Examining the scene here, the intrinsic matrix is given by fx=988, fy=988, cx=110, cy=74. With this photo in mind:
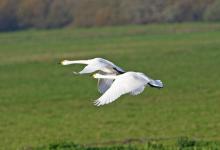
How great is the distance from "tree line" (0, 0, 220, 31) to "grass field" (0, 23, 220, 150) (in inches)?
596

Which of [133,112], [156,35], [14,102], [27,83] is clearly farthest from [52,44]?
[133,112]

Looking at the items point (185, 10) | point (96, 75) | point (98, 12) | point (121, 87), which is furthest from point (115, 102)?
point (98, 12)

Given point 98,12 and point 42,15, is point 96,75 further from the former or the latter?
point 42,15

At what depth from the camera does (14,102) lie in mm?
24625

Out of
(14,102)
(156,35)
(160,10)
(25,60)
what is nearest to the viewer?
(14,102)

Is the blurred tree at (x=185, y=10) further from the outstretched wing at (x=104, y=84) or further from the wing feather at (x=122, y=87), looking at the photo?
the wing feather at (x=122, y=87)

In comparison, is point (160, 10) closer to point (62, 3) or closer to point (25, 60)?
point (62, 3)

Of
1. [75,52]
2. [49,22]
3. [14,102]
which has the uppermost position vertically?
[14,102]

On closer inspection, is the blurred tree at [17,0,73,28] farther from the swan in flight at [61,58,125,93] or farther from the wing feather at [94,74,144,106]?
the wing feather at [94,74,144,106]

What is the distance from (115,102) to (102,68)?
14.4m

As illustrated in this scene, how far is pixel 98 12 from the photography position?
68875 mm

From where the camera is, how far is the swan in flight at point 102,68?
356 inches

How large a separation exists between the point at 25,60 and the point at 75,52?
9.65 ft

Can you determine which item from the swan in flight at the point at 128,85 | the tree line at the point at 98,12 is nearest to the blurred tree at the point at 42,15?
the tree line at the point at 98,12
